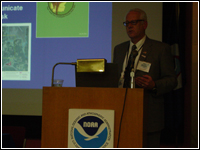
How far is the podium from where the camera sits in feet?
4.21

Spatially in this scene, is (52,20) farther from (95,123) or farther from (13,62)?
(95,123)

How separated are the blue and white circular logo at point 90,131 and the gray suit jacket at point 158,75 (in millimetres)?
613

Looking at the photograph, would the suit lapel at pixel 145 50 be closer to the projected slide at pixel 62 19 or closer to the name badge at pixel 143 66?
the name badge at pixel 143 66

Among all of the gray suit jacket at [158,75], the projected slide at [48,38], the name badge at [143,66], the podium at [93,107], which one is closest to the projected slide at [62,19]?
the projected slide at [48,38]

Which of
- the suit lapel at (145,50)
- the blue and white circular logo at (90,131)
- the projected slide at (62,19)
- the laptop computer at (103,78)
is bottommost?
the blue and white circular logo at (90,131)

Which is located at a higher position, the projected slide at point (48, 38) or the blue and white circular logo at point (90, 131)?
the projected slide at point (48, 38)

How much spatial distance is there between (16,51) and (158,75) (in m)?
2.25

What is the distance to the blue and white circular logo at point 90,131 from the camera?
128cm

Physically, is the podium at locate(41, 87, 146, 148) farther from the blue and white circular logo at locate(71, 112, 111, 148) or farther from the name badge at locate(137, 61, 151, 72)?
the name badge at locate(137, 61, 151, 72)

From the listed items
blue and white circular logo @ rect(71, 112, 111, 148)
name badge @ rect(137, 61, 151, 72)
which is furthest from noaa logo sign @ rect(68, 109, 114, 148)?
name badge @ rect(137, 61, 151, 72)

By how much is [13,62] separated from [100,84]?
2314 millimetres

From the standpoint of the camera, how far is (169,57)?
1978 millimetres

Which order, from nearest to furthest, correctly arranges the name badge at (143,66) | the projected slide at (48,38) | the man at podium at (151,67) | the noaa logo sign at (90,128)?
the noaa logo sign at (90,128), the man at podium at (151,67), the name badge at (143,66), the projected slide at (48,38)

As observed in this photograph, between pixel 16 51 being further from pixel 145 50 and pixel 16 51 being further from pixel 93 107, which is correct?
pixel 93 107
